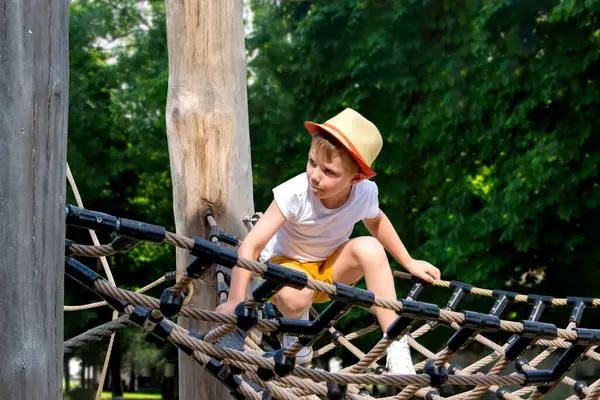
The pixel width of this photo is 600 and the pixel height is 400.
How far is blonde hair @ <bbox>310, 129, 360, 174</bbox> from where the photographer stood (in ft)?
10.3

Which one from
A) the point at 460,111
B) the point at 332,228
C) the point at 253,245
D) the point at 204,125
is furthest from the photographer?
the point at 460,111

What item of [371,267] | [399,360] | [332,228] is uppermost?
[332,228]

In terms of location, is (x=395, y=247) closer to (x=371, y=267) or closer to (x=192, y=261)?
(x=371, y=267)

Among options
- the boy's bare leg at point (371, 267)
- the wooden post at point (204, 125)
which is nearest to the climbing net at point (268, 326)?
the boy's bare leg at point (371, 267)

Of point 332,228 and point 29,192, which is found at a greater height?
point 29,192

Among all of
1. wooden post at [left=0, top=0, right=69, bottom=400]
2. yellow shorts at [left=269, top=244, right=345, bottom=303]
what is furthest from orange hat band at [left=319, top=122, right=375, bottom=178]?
→ wooden post at [left=0, top=0, right=69, bottom=400]

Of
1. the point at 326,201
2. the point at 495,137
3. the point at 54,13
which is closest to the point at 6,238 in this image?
the point at 54,13

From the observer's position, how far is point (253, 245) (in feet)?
10.1

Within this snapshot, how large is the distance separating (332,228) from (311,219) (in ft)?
0.30

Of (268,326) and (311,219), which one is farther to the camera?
(311,219)

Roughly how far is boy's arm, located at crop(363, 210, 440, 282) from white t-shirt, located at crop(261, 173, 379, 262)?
2.9 inches

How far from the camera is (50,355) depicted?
191cm

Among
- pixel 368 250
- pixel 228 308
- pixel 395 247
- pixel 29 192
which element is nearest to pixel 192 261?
pixel 228 308

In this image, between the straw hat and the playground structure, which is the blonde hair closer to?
the straw hat
